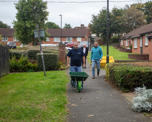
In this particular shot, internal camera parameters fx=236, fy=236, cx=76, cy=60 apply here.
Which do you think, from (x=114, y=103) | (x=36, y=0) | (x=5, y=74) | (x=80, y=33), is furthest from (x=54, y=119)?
(x=80, y=33)

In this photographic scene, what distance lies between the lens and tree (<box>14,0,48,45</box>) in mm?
43312

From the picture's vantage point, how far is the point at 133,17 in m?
49.5

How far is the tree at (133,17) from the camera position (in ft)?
159

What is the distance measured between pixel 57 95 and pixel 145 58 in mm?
17664

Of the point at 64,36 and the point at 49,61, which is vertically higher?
the point at 64,36

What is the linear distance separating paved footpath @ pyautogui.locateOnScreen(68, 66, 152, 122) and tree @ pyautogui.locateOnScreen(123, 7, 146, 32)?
42.3 metres

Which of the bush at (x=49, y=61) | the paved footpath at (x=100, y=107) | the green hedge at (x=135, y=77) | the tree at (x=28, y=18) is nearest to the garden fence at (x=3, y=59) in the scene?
the bush at (x=49, y=61)

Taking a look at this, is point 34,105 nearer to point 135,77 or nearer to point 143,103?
point 143,103

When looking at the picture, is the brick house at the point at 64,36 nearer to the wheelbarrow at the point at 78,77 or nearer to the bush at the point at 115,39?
the bush at the point at 115,39

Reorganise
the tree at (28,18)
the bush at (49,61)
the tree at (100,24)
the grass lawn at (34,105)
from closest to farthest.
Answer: the grass lawn at (34,105) → the bush at (49,61) → the tree at (28,18) → the tree at (100,24)

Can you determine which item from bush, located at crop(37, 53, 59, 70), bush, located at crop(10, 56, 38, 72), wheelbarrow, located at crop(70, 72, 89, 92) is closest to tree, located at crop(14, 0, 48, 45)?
bush, located at crop(10, 56, 38, 72)

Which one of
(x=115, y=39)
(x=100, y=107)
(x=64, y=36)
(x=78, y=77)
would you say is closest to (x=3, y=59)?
(x=78, y=77)

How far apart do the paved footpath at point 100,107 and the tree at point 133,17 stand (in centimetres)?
4234

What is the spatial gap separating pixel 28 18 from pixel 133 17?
21.6 meters
